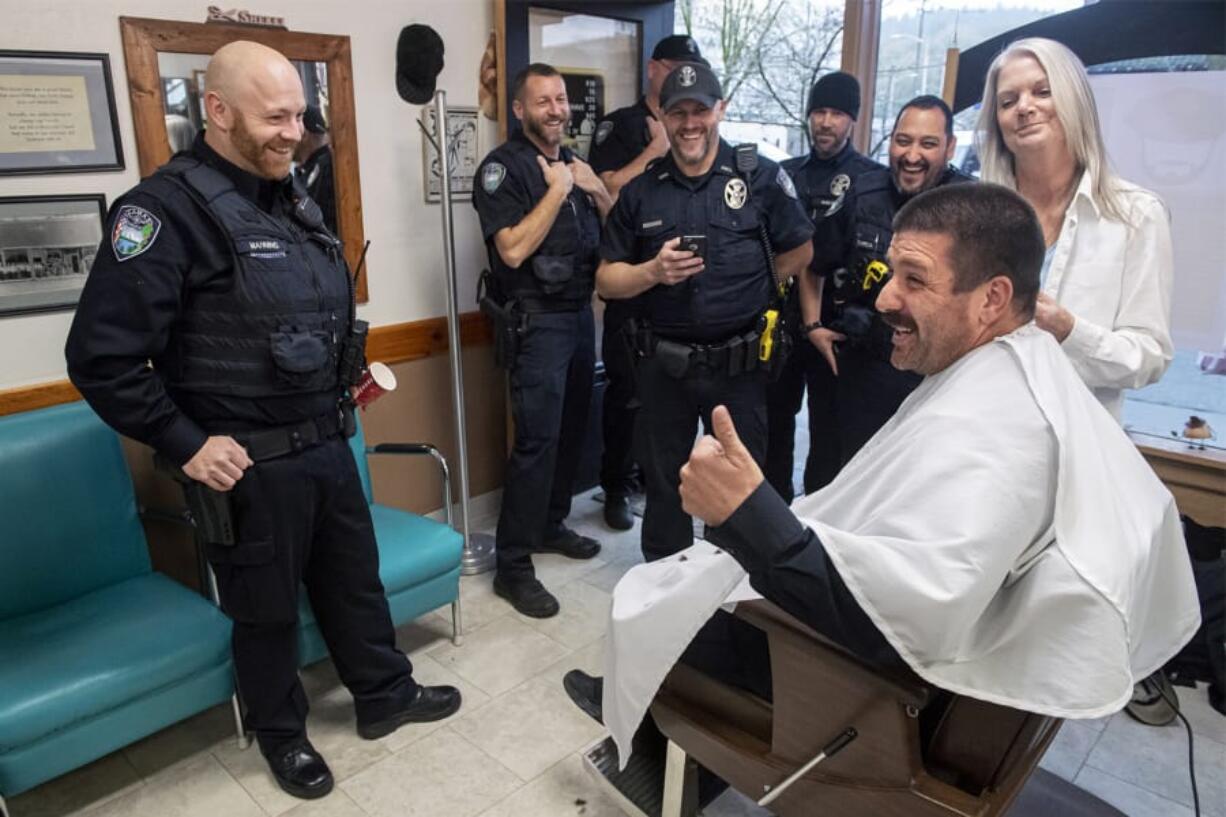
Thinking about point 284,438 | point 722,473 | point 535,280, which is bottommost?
point 284,438

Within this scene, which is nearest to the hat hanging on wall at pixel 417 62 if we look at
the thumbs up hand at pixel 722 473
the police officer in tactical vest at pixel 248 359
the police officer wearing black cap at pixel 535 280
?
the police officer wearing black cap at pixel 535 280

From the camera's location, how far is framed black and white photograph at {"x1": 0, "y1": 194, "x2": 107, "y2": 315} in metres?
2.05

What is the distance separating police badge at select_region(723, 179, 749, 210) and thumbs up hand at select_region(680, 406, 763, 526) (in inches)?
55.3

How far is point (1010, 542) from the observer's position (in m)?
1.11

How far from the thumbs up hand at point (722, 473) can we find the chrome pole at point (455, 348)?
1.74m

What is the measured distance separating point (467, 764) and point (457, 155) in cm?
204

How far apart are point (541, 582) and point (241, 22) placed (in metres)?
1.98

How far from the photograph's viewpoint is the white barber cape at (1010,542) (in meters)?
1.08

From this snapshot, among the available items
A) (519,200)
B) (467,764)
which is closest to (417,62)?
(519,200)

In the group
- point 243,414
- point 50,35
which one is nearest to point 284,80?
point 243,414

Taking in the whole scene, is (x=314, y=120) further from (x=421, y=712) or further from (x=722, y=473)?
(x=722, y=473)

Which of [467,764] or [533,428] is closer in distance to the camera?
[467,764]

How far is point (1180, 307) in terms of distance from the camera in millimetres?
2660

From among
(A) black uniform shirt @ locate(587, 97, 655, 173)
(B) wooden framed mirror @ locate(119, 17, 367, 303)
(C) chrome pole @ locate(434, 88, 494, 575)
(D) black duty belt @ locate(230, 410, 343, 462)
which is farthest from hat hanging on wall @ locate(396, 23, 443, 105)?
(D) black duty belt @ locate(230, 410, 343, 462)
